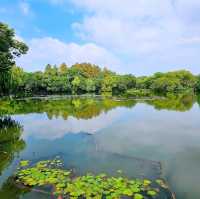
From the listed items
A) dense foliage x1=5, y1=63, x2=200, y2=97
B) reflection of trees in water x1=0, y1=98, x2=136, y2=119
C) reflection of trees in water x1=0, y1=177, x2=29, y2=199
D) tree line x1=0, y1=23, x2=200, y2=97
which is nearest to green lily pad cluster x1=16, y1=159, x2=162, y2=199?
reflection of trees in water x1=0, y1=177, x2=29, y2=199

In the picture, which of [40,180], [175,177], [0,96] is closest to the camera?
[40,180]

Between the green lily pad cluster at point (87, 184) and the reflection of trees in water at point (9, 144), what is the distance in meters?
1.78

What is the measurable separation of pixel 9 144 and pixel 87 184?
6560 millimetres

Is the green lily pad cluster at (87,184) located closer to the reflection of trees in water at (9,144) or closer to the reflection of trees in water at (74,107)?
the reflection of trees in water at (9,144)

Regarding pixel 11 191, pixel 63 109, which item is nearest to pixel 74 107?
pixel 63 109

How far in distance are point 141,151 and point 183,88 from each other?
61312 mm

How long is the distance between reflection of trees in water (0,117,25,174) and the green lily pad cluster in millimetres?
1779

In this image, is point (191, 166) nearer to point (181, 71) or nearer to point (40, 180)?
point (40, 180)

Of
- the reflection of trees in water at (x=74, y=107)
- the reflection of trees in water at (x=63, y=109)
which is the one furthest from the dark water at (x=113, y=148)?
the reflection of trees in water at (x=74, y=107)

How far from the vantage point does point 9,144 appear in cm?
1255

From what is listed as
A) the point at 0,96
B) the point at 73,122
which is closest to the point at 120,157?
the point at 73,122

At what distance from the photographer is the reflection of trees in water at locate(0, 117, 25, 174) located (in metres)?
10.3

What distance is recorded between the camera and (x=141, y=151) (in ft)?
37.1

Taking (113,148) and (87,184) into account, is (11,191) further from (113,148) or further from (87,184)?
(113,148)
